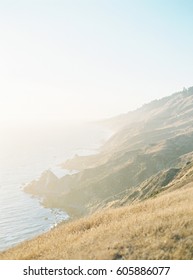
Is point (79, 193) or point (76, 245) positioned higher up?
point (76, 245)

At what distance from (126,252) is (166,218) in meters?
4.54

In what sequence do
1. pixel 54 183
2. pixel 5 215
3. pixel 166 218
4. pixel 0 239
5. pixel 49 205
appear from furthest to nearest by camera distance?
Result: pixel 54 183 < pixel 49 205 < pixel 5 215 < pixel 0 239 < pixel 166 218

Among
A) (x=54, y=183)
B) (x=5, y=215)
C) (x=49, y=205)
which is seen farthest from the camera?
(x=54, y=183)

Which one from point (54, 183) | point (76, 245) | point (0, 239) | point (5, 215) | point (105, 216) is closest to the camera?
point (76, 245)

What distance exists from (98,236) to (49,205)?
135999 millimetres

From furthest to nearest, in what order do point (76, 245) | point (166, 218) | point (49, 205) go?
point (49, 205) < point (166, 218) < point (76, 245)

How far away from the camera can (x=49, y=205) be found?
504ft

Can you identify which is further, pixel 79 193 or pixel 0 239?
pixel 79 193

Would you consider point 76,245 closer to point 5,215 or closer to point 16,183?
point 5,215

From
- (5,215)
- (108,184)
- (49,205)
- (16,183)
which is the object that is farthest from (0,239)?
(16,183)

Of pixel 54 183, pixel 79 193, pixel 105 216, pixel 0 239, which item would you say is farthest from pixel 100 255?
pixel 54 183

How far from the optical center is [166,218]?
21.2 m
